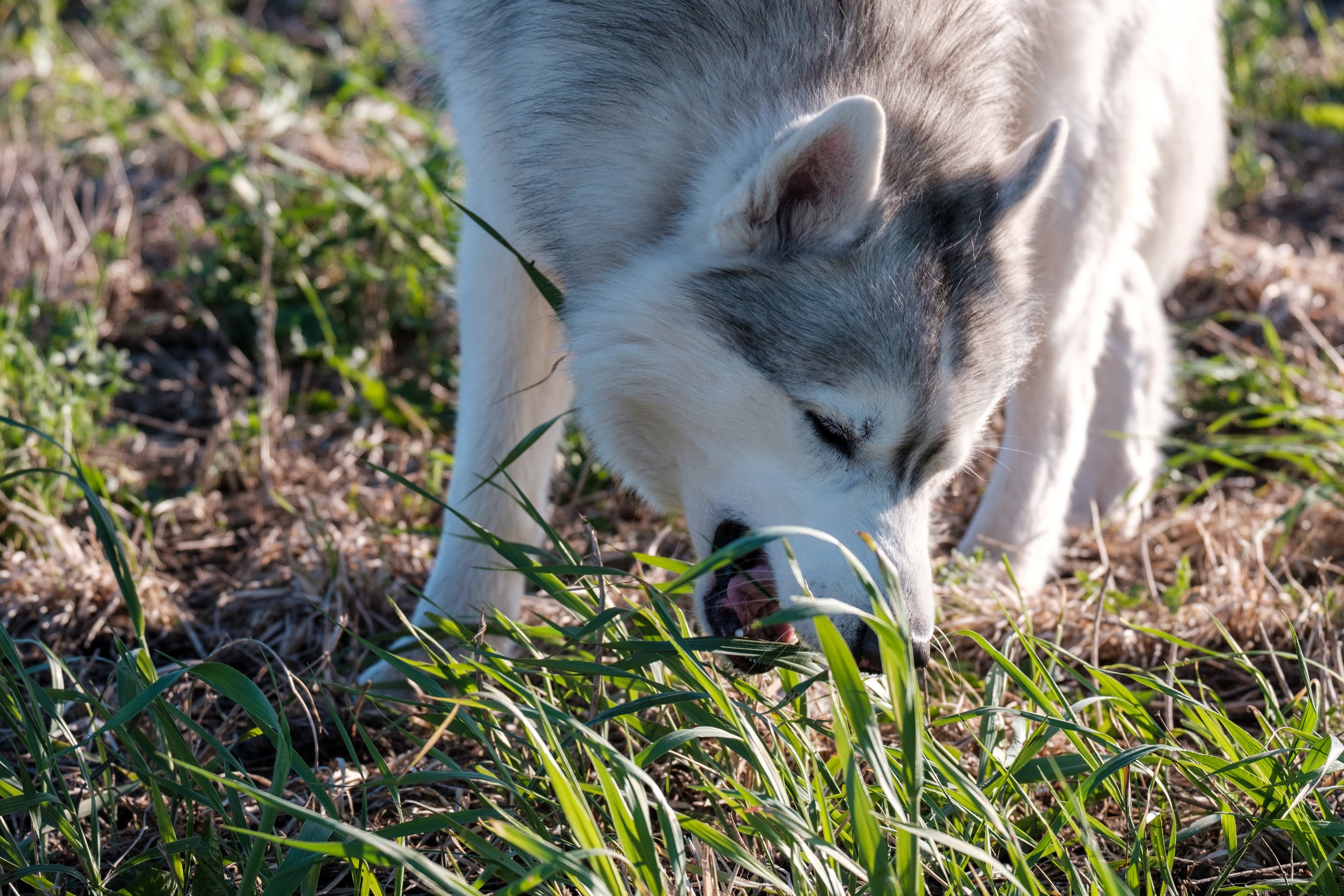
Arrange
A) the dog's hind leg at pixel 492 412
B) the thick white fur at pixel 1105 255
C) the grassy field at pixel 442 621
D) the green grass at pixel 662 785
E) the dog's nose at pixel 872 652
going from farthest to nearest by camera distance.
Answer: the thick white fur at pixel 1105 255 → the dog's hind leg at pixel 492 412 → the dog's nose at pixel 872 652 → the grassy field at pixel 442 621 → the green grass at pixel 662 785

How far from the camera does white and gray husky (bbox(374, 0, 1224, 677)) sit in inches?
82.8

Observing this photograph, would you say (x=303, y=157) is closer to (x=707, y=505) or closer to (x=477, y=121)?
(x=477, y=121)

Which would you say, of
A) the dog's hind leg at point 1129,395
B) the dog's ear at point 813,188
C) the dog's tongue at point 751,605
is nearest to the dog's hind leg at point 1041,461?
the dog's hind leg at point 1129,395

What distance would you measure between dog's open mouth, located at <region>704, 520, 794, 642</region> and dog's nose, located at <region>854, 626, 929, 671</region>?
214 mm

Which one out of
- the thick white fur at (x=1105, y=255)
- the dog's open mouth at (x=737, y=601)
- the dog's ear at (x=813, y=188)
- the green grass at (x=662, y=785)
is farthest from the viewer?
the thick white fur at (x=1105, y=255)

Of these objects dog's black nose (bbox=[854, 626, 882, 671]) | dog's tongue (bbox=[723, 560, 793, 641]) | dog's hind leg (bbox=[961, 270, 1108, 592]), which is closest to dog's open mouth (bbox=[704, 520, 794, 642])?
dog's tongue (bbox=[723, 560, 793, 641])

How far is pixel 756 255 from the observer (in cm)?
213

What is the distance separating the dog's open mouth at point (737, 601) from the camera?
2279mm

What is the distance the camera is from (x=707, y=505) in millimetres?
2293

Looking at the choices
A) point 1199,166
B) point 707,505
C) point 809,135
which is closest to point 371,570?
point 707,505

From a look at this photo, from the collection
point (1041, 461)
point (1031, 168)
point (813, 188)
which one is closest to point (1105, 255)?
point (1041, 461)

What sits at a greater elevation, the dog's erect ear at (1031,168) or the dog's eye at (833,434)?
the dog's erect ear at (1031,168)

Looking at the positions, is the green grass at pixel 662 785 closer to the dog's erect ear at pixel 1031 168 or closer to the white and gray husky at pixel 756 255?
the white and gray husky at pixel 756 255

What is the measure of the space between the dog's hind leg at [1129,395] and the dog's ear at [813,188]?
6.24 feet
